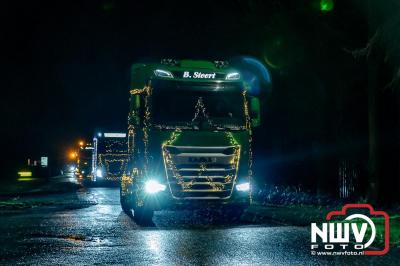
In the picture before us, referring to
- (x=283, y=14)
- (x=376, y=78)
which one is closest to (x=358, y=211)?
(x=376, y=78)

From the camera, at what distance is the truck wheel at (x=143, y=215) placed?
1516cm

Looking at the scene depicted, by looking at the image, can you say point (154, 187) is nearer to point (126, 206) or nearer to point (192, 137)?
point (192, 137)

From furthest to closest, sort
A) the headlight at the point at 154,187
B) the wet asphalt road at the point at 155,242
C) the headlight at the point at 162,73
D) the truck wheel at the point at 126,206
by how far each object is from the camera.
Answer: the truck wheel at the point at 126,206
the headlight at the point at 162,73
the headlight at the point at 154,187
the wet asphalt road at the point at 155,242

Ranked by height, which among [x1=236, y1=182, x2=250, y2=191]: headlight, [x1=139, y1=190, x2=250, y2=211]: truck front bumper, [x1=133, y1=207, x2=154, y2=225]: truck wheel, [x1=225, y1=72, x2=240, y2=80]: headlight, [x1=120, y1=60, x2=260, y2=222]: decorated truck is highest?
[x1=225, y1=72, x2=240, y2=80]: headlight

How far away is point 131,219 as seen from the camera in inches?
669

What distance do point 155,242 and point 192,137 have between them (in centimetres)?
351

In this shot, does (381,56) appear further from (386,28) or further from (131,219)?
(131,219)

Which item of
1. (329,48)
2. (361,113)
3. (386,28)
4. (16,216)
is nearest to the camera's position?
(386,28)

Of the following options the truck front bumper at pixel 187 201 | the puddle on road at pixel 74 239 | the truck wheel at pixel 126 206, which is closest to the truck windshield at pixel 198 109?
the truck front bumper at pixel 187 201

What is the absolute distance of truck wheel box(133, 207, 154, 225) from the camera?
597 inches

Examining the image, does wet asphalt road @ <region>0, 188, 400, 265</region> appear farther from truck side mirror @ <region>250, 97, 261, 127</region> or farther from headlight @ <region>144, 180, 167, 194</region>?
truck side mirror @ <region>250, 97, 261, 127</region>

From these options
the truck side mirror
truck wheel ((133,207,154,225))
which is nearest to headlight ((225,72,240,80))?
the truck side mirror

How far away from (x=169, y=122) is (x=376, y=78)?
7.63 m

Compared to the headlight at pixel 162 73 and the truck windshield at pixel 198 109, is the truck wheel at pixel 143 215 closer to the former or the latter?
the truck windshield at pixel 198 109
